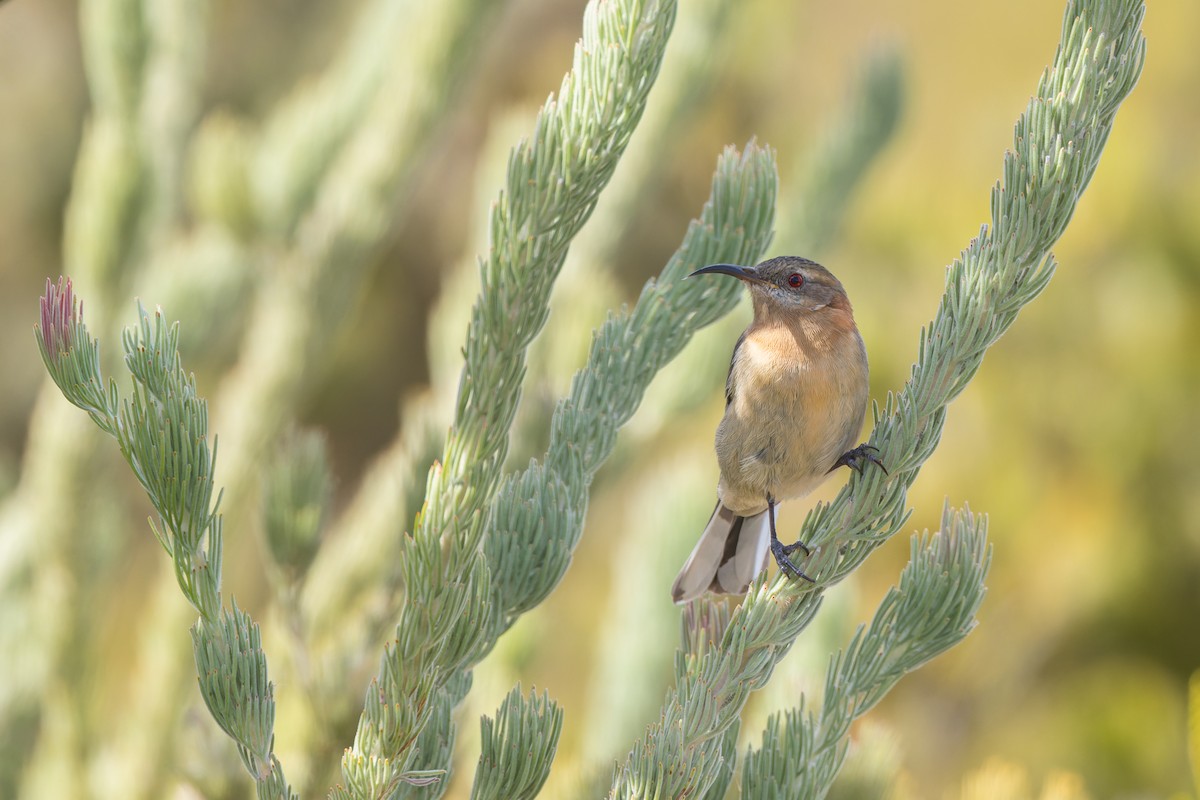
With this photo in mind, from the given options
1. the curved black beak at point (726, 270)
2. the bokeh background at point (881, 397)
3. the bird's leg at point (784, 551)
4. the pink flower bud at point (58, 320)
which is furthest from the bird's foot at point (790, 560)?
the pink flower bud at point (58, 320)

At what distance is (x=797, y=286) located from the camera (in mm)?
2982

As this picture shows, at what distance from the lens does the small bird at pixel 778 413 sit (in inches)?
107

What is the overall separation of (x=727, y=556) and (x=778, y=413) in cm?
47

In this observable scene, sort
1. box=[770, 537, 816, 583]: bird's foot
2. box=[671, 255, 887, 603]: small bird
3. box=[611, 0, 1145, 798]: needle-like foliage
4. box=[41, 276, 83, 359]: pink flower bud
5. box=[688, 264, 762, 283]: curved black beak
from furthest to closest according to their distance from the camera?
box=[671, 255, 887, 603]: small bird, box=[688, 264, 762, 283]: curved black beak, box=[770, 537, 816, 583]: bird's foot, box=[611, 0, 1145, 798]: needle-like foliage, box=[41, 276, 83, 359]: pink flower bud

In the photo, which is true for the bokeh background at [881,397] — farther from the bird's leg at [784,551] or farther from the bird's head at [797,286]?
the bird's head at [797,286]

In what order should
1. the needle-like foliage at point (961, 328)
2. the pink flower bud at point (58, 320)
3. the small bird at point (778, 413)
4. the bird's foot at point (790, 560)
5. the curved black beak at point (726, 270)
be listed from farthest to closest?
the small bird at point (778, 413), the curved black beak at point (726, 270), the bird's foot at point (790, 560), the needle-like foliage at point (961, 328), the pink flower bud at point (58, 320)

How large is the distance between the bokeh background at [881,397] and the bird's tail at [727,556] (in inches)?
10.6

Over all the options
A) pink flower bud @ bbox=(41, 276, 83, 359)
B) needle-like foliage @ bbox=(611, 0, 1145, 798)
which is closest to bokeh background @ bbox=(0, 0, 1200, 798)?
needle-like foliage @ bbox=(611, 0, 1145, 798)

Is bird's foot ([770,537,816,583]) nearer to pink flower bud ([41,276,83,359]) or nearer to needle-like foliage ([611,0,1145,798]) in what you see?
needle-like foliage ([611,0,1145,798])

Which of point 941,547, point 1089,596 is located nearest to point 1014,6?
point 1089,596

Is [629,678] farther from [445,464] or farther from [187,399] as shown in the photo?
[187,399]

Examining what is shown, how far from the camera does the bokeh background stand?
3426mm

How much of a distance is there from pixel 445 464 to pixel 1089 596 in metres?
4.06

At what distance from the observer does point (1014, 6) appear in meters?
8.98
